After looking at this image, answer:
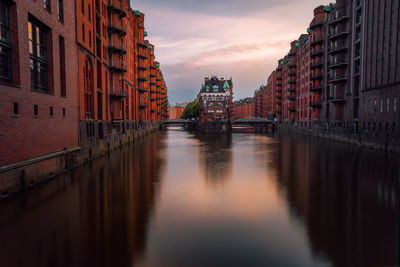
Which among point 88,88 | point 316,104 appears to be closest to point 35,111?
point 88,88

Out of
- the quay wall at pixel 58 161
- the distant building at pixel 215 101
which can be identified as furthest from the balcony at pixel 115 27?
the distant building at pixel 215 101

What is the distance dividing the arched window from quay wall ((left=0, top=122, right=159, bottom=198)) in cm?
134

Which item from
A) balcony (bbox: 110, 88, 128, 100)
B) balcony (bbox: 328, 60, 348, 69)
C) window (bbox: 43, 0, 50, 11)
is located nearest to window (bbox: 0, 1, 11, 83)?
window (bbox: 43, 0, 50, 11)

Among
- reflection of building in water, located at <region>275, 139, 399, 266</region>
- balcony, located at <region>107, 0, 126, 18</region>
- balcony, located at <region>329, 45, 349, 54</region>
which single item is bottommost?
Answer: reflection of building in water, located at <region>275, 139, 399, 266</region>

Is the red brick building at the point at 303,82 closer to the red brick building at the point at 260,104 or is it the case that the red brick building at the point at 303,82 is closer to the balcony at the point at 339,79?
the balcony at the point at 339,79

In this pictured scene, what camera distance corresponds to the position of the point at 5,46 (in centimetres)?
1419

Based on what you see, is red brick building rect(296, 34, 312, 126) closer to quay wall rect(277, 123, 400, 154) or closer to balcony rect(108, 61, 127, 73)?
quay wall rect(277, 123, 400, 154)

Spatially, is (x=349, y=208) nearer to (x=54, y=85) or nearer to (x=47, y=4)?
(x=54, y=85)

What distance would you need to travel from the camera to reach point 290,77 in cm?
8662

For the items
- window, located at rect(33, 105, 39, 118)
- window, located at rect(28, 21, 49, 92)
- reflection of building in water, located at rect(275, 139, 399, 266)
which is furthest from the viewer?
window, located at rect(28, 21, 49, 92)

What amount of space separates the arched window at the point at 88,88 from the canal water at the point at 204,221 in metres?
9.58

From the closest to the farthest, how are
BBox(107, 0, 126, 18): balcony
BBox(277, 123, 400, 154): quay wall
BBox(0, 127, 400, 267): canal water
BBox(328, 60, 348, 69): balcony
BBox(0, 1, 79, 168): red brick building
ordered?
BBox(0, 127, 400, 267): canal water, BBox(0, 1, 79, 168): red brick building, BBox(277, 123, 400, 154): quay wall, BBox(107, 0, 126, 18): balcony, BBox(328, 60, 348, 69): balcony

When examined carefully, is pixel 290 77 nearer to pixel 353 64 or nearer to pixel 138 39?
pixel 353 64

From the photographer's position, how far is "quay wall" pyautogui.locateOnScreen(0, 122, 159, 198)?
45.0ft
